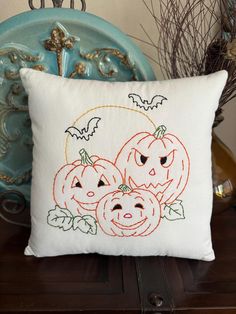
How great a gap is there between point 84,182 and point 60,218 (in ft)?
0.27

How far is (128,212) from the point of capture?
2.43 feet

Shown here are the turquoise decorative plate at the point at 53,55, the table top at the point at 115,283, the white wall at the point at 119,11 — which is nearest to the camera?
the table top at the point at 115,283

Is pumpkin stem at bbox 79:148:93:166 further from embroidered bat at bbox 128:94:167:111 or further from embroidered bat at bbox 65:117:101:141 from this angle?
embroidered bat at bbox 128:94:167:111

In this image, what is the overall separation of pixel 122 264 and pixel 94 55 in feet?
1.41

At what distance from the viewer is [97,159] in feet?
2.36

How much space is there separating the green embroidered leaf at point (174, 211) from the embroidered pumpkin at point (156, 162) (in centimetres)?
2

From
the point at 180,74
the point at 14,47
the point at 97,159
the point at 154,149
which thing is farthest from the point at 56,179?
the point at 180,74

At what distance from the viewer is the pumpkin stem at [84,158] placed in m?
0.72

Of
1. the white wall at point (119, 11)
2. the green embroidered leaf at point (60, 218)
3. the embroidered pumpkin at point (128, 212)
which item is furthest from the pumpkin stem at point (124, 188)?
the white wall at point (119, 11)

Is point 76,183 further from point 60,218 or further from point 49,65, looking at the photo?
point 49,65

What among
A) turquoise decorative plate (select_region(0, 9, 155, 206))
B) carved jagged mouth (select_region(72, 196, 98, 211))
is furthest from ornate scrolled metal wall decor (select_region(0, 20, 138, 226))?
carved jagged mouth (select_region(72, 196, 98, 211))

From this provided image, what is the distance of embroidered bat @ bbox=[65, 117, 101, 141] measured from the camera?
71cm

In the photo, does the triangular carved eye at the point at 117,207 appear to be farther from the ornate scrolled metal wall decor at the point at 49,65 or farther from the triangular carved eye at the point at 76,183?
the ornate scrolled metal wall decor at the point at 49,65

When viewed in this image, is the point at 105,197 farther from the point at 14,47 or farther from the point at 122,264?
the point at 14,47
